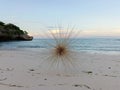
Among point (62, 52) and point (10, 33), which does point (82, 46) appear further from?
point (10, 33)

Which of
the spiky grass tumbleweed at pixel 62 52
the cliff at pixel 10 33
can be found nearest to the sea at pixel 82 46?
the spiky grass tumbleweed at pixel 62 52

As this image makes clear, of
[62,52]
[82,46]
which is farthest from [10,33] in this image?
[62,52]

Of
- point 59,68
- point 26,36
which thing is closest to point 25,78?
point 59,68

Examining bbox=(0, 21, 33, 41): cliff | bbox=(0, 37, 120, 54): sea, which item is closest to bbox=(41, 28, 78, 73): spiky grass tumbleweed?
bbox=(0, 37, 120, 54): sea

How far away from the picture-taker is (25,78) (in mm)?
5008

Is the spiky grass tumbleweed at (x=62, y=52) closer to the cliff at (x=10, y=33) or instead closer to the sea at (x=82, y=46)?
the sea at (x=82, y=46)

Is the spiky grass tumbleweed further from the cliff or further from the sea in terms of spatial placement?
the cliff

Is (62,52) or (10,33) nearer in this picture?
(62,52)

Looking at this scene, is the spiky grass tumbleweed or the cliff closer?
the spiky grass tumbleweed

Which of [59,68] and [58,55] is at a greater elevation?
[58,55]

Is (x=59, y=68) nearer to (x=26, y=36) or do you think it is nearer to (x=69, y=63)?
(x=69, y=63)

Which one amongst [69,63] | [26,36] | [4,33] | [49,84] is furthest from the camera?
[26,36]

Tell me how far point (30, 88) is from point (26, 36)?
66479 mm

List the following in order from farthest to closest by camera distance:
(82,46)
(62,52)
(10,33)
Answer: (10,33), (82,46), (62,52)
